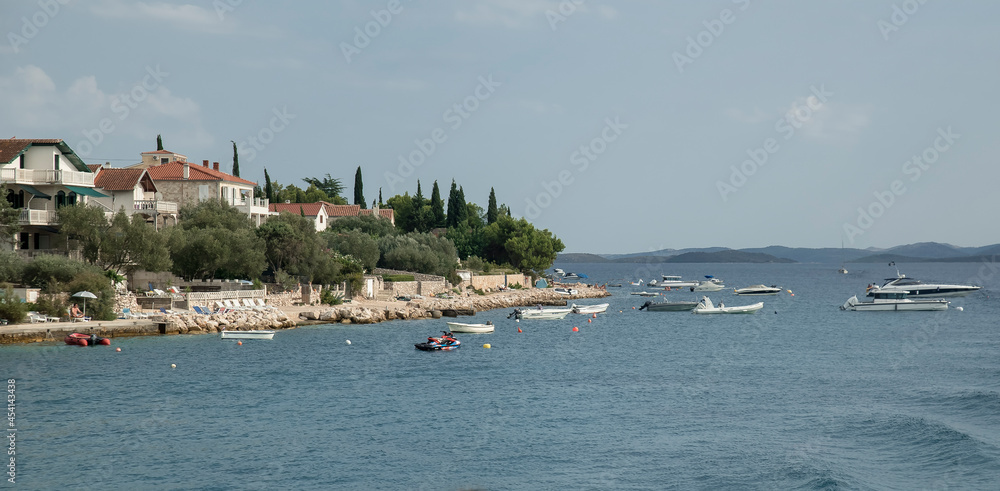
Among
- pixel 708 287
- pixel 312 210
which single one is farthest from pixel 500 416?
pixel 708 287

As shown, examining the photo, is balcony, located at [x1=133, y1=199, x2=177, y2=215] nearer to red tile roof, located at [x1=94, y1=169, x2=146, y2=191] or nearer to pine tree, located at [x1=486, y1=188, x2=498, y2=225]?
red tile roof, located at [x1=94, y1=169, x2=146, y2=191]

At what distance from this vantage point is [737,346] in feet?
180

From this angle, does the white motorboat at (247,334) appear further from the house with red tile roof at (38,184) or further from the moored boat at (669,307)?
the moored boat at (669,307)

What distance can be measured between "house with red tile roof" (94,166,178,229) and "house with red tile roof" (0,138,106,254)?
4939mm

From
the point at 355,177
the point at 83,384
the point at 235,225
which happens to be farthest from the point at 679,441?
the point at 355,177

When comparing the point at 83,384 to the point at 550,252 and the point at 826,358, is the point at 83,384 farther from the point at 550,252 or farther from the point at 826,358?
the point at 550,252

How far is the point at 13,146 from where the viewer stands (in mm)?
58375

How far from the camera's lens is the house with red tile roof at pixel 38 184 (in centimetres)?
5650

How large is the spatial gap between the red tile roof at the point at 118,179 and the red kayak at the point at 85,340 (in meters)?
23.9

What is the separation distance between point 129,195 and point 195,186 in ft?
33.4

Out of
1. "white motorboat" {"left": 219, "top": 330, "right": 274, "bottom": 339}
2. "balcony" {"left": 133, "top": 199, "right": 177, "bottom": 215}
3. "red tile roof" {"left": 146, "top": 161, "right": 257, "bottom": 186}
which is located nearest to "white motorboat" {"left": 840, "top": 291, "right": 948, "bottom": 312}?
"white motorboat" {"left": 219, "top": 330, "right": 274, "bottom": 339}

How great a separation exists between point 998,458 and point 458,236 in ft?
297

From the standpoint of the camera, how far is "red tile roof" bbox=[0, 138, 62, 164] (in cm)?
5675

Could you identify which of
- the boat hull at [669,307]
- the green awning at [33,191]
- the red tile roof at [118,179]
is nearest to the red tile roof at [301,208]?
the red tile roof at [118,179]
